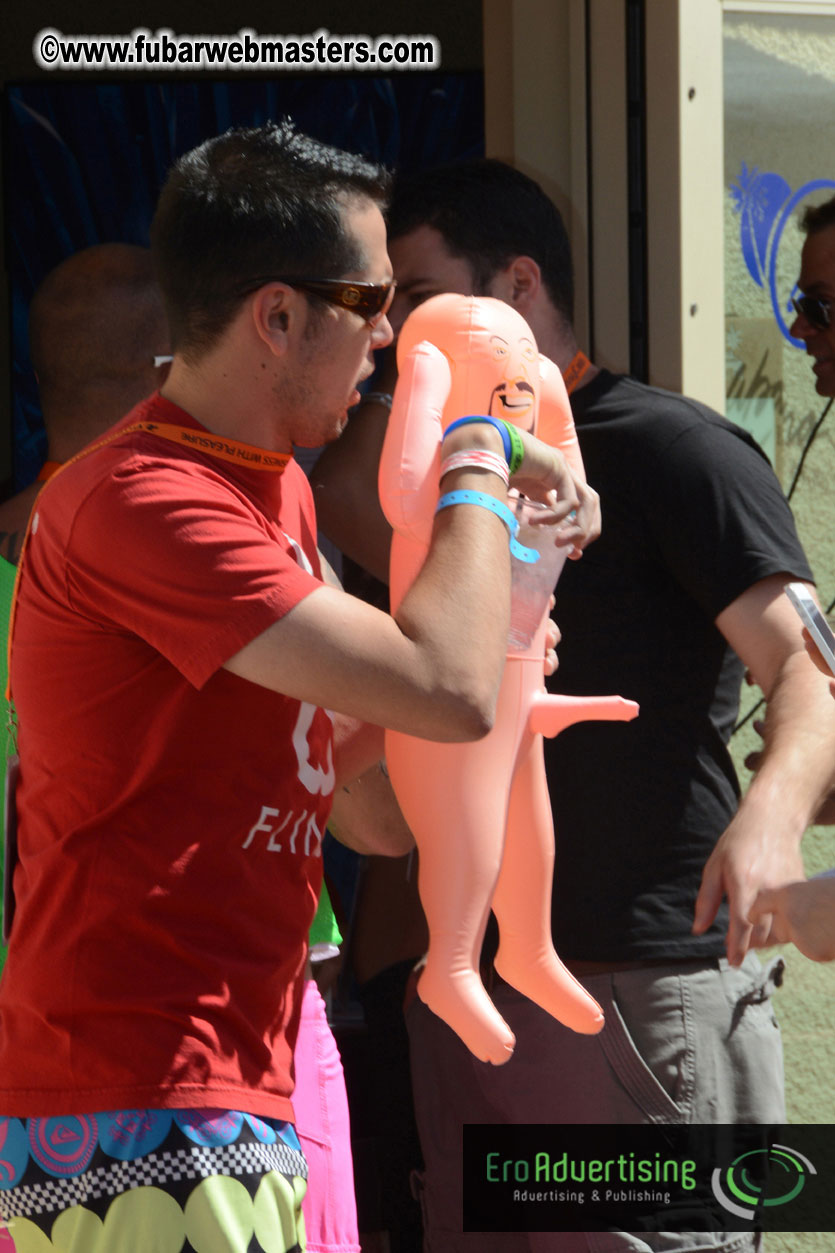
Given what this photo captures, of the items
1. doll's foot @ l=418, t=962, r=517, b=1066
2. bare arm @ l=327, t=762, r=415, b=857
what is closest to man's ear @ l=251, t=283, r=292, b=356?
bare arm @ l=327, t=762, r=415, b=857

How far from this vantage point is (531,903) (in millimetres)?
1729

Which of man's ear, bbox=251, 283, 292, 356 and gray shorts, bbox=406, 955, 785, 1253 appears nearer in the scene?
man's ear, bbox=251, 283, 292, 356

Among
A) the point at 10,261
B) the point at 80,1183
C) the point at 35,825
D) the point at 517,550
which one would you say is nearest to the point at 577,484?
the point at 517,550

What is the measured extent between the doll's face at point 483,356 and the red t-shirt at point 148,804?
35 cm

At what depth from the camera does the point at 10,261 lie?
461 cm

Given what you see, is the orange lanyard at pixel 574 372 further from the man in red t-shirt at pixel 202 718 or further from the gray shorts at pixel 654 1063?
the gray shorts at pixel 654 1063

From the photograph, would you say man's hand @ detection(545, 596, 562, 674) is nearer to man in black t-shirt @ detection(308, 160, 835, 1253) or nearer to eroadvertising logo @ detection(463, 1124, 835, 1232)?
man in black t-shirt @ detection(308, 160, 835, 1253)

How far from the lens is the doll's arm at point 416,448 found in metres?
1.60

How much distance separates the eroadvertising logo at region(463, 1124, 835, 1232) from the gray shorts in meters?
0.02

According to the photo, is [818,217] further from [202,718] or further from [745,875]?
[202,718]

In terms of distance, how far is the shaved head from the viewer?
235 cm

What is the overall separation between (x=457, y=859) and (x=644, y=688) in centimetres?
57

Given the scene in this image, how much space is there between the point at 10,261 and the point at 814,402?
2873 mm

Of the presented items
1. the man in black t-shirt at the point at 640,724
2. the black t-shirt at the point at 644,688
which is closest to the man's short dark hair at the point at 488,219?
the man in black t-shirt at the point at 640,724
